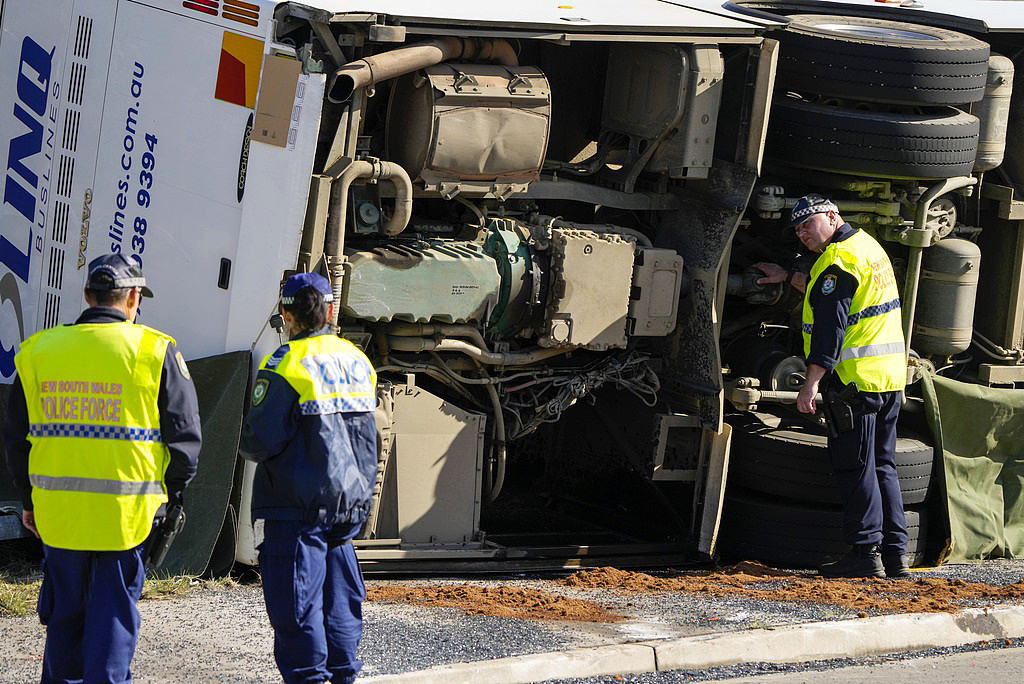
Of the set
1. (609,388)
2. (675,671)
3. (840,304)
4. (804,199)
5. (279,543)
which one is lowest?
(675,671)

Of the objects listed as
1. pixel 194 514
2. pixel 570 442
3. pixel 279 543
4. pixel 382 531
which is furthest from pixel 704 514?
pixel 279 543

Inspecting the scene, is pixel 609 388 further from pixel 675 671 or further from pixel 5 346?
pixel 5 346

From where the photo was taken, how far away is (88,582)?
4758mm

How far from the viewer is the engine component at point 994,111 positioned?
8164mm

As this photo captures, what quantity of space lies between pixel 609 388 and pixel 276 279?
2.47m

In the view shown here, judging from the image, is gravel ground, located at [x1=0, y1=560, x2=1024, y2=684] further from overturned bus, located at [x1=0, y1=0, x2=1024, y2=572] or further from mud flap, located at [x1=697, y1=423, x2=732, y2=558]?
mud flap, located at [x1=697, y1=423, x2=732, y2=558]

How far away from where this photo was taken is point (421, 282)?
6.87 m

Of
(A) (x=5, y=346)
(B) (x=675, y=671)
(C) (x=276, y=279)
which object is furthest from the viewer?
(A) (x=5, y=346)

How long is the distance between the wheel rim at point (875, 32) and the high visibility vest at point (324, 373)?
385cm

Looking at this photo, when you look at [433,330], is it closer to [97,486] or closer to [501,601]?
[501,601]

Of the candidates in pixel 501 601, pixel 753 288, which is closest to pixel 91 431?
pixel 501 601

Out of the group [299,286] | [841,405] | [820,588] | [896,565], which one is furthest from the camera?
[896,565]

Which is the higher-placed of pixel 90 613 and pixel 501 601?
pixel 90 613

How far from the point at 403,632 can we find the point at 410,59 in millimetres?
2455
